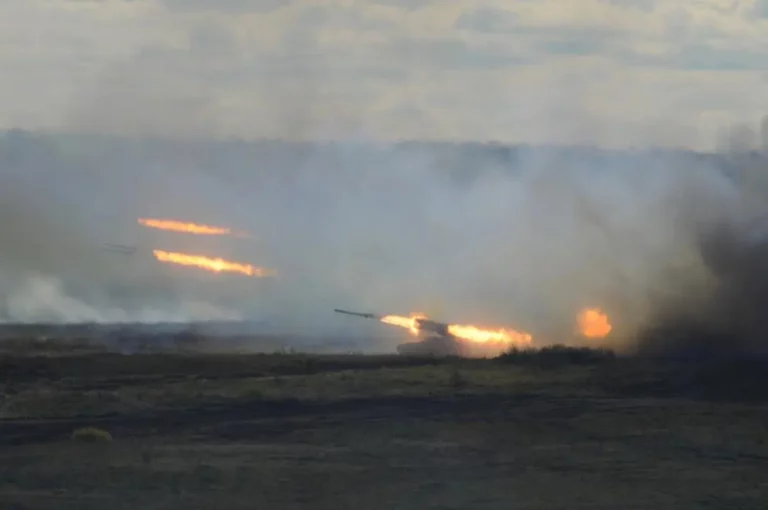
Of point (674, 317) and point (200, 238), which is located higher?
point (200, 238)

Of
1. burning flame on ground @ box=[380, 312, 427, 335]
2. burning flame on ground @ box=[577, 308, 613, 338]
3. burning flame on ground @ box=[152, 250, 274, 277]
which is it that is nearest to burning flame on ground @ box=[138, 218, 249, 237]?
burning flame on ground @ box=[152, 250, 274, 277]

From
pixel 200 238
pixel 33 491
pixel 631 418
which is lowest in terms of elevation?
pixel 33 491

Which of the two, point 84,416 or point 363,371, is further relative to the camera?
point 363,371

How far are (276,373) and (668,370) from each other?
12.6 metres

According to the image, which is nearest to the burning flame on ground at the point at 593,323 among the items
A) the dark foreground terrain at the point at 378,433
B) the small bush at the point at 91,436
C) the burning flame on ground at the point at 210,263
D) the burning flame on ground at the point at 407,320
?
the dark foreground terrain at the point at 378,433

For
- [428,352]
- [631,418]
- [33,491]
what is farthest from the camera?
[428,352]

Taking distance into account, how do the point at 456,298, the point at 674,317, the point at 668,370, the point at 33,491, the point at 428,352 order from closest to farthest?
the point at 33,491 → the point at 668,370 → the point at 674,317 → the point at 428,352 → the point at 456,298

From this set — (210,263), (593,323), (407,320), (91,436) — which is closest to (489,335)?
(407,320)

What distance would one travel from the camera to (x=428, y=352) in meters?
38.0

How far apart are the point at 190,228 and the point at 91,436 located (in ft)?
66.8

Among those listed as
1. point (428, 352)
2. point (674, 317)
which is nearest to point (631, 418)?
point (674, 317)

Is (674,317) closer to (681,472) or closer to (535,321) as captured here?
(535,321)

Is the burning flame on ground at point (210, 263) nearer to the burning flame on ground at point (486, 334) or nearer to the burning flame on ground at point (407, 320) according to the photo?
the burning flame on ground at point (407, 320)

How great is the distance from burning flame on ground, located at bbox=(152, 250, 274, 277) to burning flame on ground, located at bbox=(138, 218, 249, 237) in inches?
51.0
